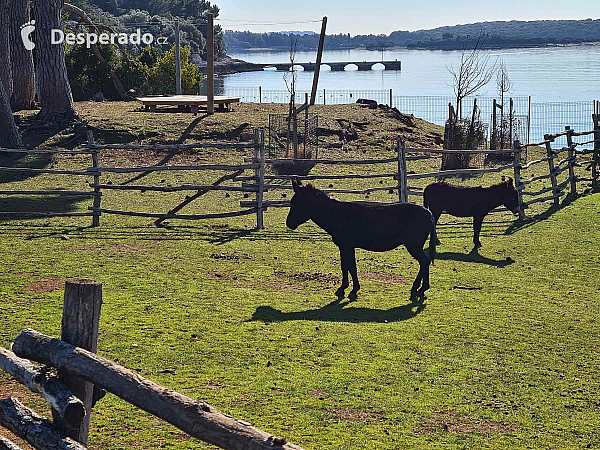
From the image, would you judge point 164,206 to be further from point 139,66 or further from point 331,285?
point 139,66

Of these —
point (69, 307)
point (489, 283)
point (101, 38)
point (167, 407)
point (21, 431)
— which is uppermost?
point (101, 38)

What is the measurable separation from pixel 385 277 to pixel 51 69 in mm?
17551

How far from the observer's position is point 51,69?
2595 cm

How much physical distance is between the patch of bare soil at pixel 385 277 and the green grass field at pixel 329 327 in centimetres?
6

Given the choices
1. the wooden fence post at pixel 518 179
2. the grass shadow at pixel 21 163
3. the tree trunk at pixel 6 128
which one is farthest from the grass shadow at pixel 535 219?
the tree trunk at pixel 6 128

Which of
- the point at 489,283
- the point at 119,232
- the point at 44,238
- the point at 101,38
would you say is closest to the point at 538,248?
the point at 489,283

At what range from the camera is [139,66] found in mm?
35812

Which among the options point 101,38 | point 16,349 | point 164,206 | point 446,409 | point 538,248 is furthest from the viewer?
point 101,38

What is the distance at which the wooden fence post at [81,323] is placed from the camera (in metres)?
4.36

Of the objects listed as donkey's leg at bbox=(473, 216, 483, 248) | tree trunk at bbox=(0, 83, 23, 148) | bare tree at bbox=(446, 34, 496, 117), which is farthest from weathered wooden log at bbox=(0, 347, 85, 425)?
bare tree at bbox=(446, 34, 496, 117)

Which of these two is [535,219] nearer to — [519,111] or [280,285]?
[280,285]

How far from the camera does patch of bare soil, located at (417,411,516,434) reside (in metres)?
6.35

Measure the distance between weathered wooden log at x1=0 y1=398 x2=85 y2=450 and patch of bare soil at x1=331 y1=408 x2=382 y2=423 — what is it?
2.74m

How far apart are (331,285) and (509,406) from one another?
4.74m
